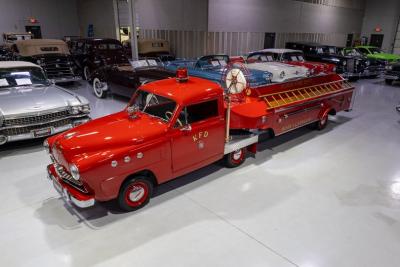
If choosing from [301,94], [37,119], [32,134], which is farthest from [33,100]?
[301,94]

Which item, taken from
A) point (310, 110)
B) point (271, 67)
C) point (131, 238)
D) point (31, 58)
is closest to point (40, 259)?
point (131, 238)

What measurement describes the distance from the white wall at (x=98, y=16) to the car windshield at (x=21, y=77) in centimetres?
1256

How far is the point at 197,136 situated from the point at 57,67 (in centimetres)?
856

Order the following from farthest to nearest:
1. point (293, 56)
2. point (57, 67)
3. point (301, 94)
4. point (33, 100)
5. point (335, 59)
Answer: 1. point (335, 59)
2. point (57, 67)
3. point (293, 56)
4. point (301, 94)
5. point (33, 100)

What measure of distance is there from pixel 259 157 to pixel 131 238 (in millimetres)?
3038

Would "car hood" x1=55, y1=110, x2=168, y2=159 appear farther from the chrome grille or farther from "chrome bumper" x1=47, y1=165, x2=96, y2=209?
the chrome grille

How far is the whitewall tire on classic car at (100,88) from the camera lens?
31.6 feet

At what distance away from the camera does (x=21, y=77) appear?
655cm

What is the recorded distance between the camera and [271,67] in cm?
718

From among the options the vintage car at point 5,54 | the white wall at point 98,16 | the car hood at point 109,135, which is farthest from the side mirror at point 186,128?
the white wall at point 98,16

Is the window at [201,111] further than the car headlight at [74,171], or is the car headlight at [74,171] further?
the window at [201,111]

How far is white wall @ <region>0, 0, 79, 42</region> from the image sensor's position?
18266 millimetres

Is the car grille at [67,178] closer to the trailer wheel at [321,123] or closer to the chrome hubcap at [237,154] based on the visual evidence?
the chrome hubcap at [237,154]

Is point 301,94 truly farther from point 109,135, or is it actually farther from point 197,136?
point 109,135
